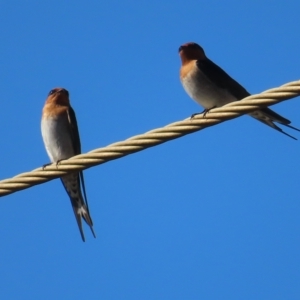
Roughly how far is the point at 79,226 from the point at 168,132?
297 centimetres

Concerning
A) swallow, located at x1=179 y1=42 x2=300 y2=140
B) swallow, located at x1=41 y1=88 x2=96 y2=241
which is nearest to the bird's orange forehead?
swallow, located at x1=41 y1=88 x2=96 y2=241

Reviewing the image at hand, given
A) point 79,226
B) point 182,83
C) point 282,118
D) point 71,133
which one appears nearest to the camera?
point 282,118

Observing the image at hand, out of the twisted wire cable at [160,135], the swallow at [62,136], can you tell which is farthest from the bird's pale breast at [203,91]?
the twisted wire cable at [160,135]

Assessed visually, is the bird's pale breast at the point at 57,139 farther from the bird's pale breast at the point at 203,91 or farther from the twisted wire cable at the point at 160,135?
the twisted wire cable at the point at 160,135

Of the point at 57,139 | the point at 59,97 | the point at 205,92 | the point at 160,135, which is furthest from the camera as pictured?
the point at 59,97

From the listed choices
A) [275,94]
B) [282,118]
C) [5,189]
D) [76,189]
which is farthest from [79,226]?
[275,94]

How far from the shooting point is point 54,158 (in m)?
8.21

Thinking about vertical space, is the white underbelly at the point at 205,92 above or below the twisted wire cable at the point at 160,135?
above

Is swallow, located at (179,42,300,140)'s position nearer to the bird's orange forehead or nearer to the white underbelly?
the white underbelly

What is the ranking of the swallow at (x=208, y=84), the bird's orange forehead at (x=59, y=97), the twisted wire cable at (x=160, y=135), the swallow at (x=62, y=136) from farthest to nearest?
1. the bird's orange forehead at (x=59, y=97)
2. the swallow at (x=62, y=136)
3. the swallow at (x=208, y=84)
4. the twisted wire cable at (x=160, y=135)

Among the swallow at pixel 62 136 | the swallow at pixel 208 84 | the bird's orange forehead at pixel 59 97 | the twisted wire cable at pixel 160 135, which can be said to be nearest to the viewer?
the twisted wire cable at pixel 160 135

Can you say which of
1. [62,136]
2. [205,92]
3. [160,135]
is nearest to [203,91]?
[205,92]

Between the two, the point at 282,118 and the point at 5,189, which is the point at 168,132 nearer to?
the point at 5,189

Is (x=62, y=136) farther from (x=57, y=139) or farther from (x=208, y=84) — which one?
(x=208, y=84)
